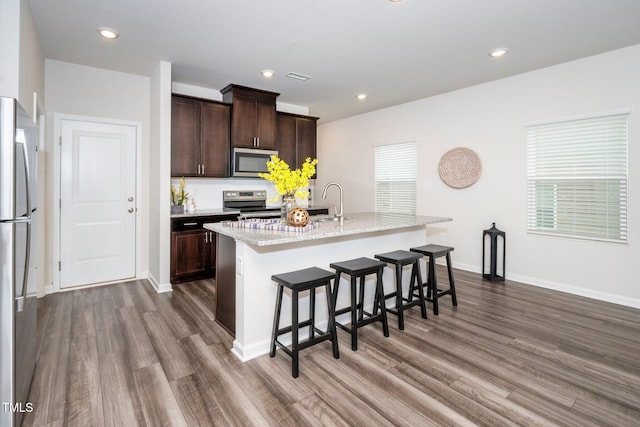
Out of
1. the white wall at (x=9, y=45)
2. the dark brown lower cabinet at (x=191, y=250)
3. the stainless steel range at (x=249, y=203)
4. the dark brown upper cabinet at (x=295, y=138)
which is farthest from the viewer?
the dark brown upper cabinet at (x=295, y=138)

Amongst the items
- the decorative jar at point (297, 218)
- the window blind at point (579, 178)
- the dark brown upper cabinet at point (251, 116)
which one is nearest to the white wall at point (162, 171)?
the dark brown upper cabinet at point (251, 116)

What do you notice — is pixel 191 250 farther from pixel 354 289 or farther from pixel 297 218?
pixel 354 289

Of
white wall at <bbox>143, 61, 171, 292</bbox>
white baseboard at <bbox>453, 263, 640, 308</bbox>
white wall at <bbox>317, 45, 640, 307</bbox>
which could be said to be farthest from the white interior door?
white baseboard at <bbox>453, 263, 640, 308</bbox>

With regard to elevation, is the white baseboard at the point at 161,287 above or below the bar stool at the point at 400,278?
below

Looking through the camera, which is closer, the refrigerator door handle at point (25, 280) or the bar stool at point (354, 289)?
the refrigerator door handle at point (25, 280)

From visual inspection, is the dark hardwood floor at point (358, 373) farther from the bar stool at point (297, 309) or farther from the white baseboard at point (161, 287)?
the white baseboard at point (161, 287)

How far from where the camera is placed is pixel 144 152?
446 centimetres

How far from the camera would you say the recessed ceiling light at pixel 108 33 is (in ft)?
10.2

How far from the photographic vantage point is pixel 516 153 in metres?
4.41

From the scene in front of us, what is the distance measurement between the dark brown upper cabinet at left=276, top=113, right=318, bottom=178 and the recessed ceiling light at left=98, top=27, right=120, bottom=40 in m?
2.72

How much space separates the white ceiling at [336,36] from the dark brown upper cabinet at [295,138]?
3.84 feet

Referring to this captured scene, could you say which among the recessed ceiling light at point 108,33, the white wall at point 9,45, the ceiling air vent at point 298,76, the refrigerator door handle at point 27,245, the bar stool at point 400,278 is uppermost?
the ceiling air vent at point 298,76

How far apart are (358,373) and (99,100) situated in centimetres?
433

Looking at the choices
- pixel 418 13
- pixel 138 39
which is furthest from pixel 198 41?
pixel 418 13
